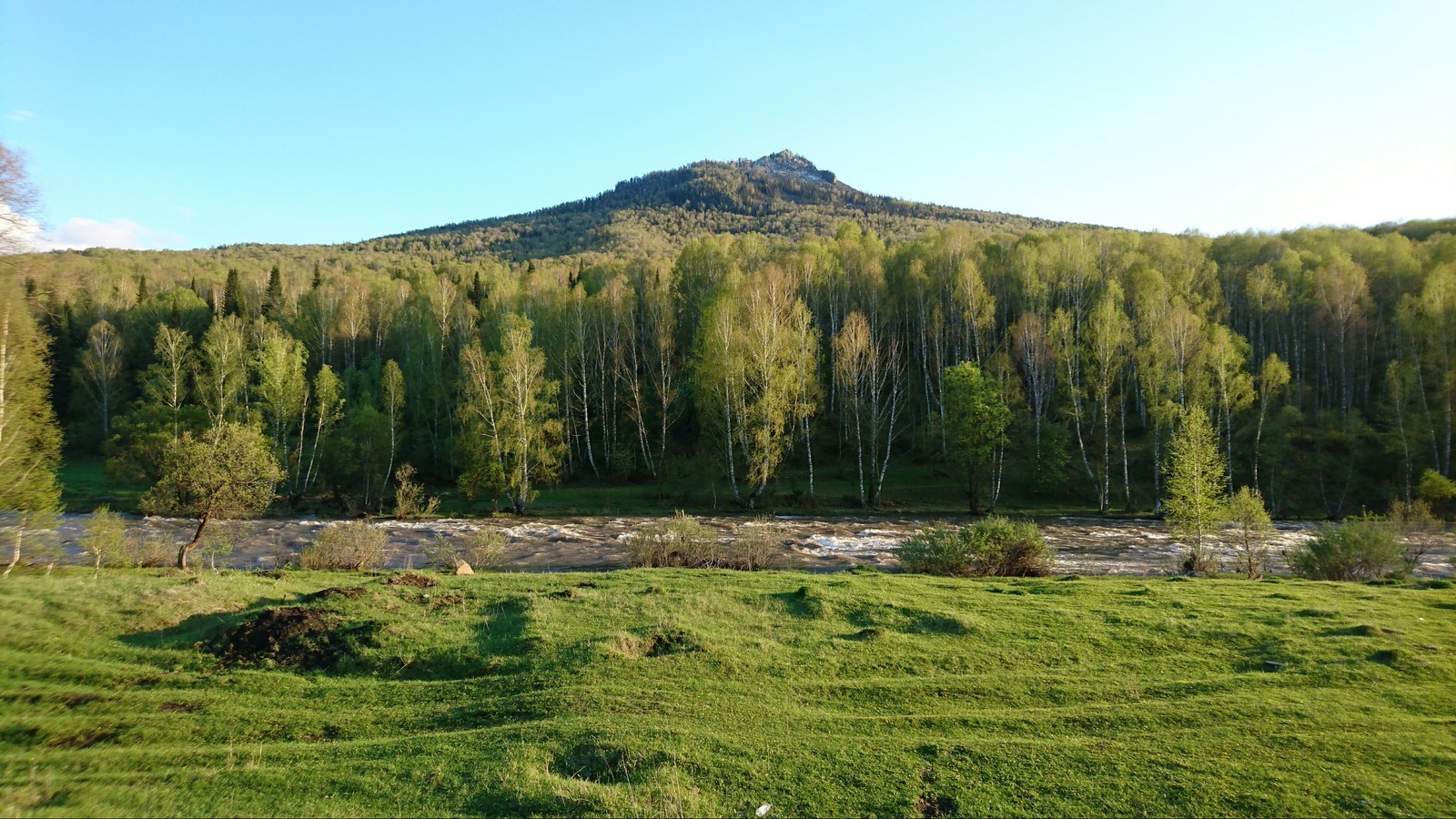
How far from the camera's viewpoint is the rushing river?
Result: 30.2m

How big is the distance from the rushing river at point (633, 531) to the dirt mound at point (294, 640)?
50.4 ft

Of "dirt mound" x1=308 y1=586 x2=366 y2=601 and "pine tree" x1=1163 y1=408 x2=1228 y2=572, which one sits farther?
"pine tree" x1=1163 y1=408 x2=1228 y2=572

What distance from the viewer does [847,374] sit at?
5259cm

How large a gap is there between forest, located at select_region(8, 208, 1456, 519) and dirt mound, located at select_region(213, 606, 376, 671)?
106ft

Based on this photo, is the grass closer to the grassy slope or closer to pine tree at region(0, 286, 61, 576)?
pine tree at region(0, 286, 61, 576)

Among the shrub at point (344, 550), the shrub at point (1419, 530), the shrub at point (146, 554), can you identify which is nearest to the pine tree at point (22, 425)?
the shrub at point (146, 554)

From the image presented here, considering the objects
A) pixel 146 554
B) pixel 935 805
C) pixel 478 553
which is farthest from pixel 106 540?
pixel 935 805

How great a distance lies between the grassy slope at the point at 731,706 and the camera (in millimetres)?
Result: 8227

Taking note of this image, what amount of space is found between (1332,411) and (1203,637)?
58570 millimetres

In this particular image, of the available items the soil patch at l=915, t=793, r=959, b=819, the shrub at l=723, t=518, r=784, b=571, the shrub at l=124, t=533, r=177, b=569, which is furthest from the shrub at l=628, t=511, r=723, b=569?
the soil patch at l=915, t=793, r=959, b=819

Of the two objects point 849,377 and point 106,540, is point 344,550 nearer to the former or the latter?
point 106,540

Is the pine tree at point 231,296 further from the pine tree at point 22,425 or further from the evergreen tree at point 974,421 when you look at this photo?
the evergreen tree at point 974,421

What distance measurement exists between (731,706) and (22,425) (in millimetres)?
26103

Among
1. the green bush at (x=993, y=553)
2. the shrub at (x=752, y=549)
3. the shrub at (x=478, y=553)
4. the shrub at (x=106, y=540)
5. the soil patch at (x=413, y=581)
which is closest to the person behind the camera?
the soil patch at (x=413, y=581)
